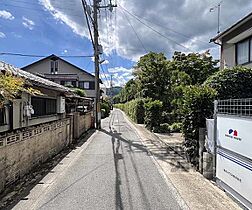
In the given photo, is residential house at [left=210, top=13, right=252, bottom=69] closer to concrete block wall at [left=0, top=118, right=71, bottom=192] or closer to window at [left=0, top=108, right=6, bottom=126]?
concrete block wall at [left=0, top=118, right=71, bottom=192]

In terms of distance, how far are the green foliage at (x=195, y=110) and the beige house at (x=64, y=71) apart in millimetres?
31782

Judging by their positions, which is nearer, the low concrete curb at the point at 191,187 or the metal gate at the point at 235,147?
the metal gate at the point at 235,147

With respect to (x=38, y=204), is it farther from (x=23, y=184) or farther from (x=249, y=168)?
(x=249, y=168)

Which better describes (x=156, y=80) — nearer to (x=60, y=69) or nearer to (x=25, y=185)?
(x=60, y=69)

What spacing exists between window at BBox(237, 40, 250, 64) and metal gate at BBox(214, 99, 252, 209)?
740 centimetres

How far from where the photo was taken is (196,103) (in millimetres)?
7500

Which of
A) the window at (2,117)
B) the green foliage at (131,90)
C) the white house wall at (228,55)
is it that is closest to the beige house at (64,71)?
the green foliage at (131,90)

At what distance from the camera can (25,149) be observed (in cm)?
681

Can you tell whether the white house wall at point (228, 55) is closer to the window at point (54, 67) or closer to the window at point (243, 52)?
the window at point (243, 52)

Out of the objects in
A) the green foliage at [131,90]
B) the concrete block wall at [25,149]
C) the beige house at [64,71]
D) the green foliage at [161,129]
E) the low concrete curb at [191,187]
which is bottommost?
the low concrete curb at [191,187]

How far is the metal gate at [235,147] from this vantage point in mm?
4539

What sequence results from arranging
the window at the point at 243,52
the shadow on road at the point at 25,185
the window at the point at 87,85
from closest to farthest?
the shadow on road at the point at 25,185, the window at the point at 243,52, the window at the point at 87,85

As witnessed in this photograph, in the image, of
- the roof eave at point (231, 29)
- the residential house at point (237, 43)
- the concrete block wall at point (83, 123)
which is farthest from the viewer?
the concrete block wall at point (83, 123)

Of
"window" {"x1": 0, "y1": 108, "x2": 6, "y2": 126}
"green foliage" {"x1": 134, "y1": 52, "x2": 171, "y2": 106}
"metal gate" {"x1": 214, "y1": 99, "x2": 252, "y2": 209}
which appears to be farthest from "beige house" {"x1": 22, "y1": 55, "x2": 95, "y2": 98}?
"metal gate" {"x1": 214, "y1": 99, "x2": 252, "y2": 209}
